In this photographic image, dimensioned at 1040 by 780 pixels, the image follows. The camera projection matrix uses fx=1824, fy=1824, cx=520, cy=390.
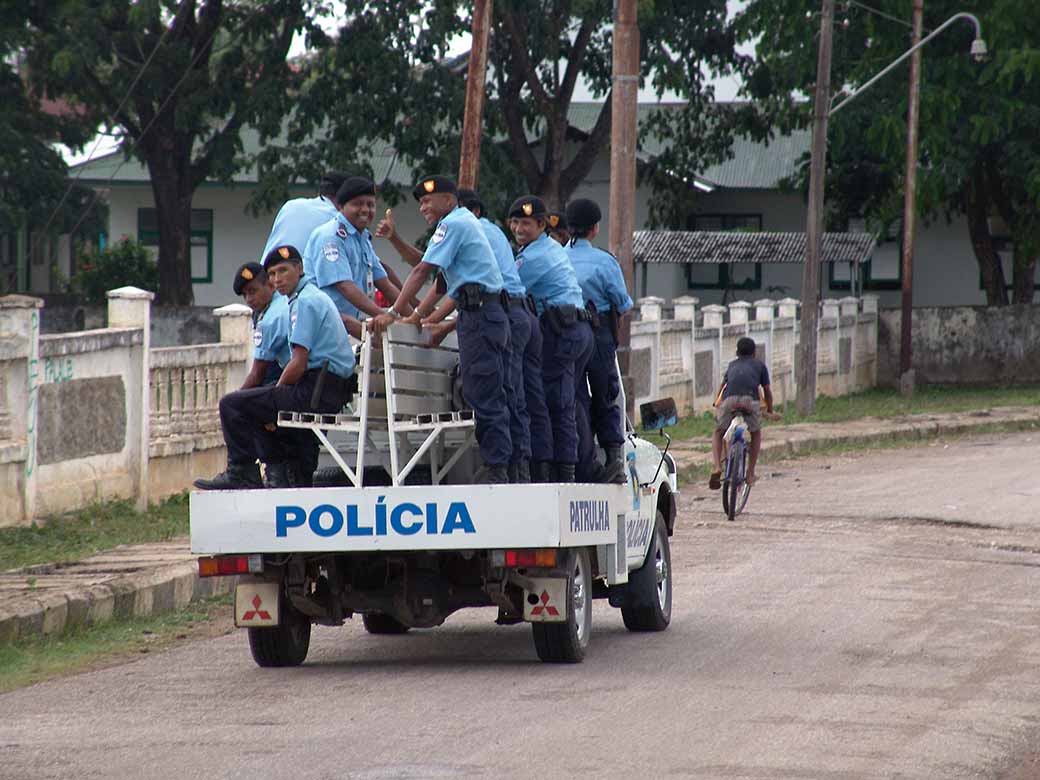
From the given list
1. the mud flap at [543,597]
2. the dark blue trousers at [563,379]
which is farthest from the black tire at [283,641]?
the dark blue trousers at [563,379]

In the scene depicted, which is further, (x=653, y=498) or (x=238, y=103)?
(x=238, y=103)

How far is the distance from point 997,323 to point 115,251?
22148 mm

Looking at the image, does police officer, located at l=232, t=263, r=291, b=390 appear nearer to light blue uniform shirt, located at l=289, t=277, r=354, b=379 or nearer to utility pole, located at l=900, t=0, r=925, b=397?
light blue uniform shirt, located at l=289, t=277, r=354, b=379

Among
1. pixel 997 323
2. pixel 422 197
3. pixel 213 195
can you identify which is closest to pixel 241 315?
pixel 422 197

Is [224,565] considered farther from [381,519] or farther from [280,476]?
[381,519]

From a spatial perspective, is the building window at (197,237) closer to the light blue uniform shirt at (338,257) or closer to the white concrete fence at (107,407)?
the white concrete fence at (107,407)

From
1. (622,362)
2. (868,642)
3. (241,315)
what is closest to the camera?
(868,642)

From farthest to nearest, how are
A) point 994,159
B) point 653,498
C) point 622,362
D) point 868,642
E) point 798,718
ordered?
point 994,159, point 622,362, point 653,498, point 868,642, point 798,718

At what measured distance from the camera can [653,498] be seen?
35.6 ft

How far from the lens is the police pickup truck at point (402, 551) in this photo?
28.6 feet

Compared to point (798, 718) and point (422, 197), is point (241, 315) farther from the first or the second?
point (798, 718)

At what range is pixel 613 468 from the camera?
10141 mm

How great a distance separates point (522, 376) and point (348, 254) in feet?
4.02

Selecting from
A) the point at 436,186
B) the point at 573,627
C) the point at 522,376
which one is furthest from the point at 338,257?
the point at 573,627
